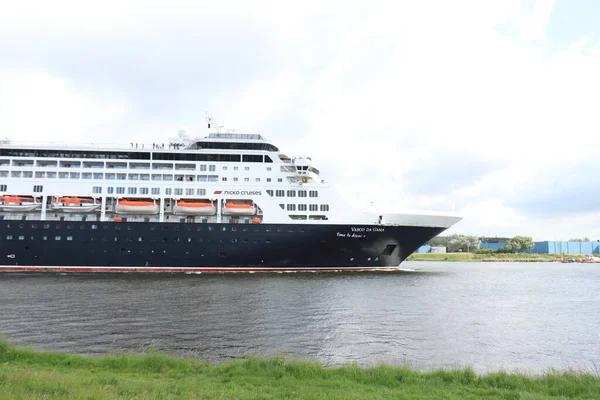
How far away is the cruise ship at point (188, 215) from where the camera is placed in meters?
41.3

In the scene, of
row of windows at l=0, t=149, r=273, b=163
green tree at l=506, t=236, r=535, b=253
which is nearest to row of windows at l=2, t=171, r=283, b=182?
row of windows at l=0, t=149, r=273, b=163

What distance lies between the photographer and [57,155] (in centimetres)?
4538

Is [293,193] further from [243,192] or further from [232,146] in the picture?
[232,146]

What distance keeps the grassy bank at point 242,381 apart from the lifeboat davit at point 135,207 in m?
32.0

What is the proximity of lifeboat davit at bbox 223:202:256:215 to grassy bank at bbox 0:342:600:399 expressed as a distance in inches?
1221

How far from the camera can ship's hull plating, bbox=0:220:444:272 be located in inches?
1623

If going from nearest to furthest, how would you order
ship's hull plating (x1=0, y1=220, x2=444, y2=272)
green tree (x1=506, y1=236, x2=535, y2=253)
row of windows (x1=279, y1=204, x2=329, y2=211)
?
ship's hull plating (x1=0, y1=220, x2=444, y2=272)
row of windows (x1=279, y1=204, x2=329, y2=211)
green tree (x1=506, y1=236, x2=535, y2=253)

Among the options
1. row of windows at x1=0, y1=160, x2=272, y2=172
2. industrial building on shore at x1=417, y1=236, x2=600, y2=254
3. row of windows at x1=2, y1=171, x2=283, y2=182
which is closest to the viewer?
row of windows at x1=2, y1=171, x2=283, y2=182

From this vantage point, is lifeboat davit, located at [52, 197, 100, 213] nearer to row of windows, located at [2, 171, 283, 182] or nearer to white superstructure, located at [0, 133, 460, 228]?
white superstructure, located at [0, 133, 460, 228]

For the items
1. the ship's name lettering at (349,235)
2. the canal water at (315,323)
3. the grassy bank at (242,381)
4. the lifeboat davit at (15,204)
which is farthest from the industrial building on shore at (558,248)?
the grassy bank at (242,381)

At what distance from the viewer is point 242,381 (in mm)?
9117

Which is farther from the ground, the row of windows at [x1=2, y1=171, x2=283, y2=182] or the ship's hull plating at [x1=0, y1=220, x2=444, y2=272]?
the row of windows at [x1=2, y1=171, x2=283, y2=182]

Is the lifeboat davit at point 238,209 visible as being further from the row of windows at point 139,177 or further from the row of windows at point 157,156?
the row of windows at point 157,156

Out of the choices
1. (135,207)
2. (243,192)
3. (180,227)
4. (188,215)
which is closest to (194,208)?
(188,215)
